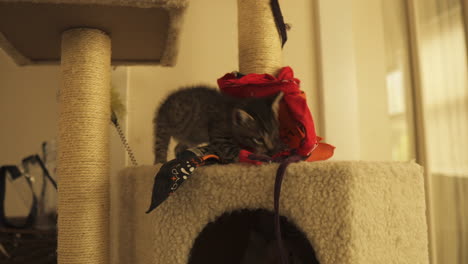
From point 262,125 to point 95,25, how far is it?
0.53m

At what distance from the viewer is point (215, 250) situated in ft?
2.61

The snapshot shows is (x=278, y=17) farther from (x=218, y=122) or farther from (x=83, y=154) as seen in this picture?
(x=83, y=154)

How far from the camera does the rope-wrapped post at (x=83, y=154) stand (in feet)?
2.86

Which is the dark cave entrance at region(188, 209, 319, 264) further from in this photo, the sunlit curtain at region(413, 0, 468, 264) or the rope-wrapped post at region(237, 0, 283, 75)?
the sunlit curtain at region(413, 0, 468, 264)

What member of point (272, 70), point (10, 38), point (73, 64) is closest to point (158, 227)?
point (73, 64)

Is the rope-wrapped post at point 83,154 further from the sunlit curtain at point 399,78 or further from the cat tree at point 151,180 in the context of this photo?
the sunlit curtain at point 399,78

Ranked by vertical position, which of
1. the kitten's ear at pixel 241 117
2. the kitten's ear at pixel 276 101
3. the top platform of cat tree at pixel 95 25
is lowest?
the kitten's ear at pixel 241 117

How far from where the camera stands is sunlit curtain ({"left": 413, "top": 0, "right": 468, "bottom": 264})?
1.61 meters

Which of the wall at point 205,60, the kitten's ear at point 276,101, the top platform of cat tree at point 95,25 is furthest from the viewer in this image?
→ the wall at point 205,60

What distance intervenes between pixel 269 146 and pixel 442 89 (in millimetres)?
1214

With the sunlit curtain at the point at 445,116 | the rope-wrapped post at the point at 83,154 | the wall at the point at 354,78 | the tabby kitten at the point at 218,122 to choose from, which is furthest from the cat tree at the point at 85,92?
the sunlit curtain at the point at 445,116

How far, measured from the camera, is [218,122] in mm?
1057

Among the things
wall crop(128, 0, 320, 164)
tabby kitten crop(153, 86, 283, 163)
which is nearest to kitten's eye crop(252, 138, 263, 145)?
tabby kitten crop(153, 86, 283, 163)

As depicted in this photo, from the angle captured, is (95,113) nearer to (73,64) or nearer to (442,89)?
(73,64)
